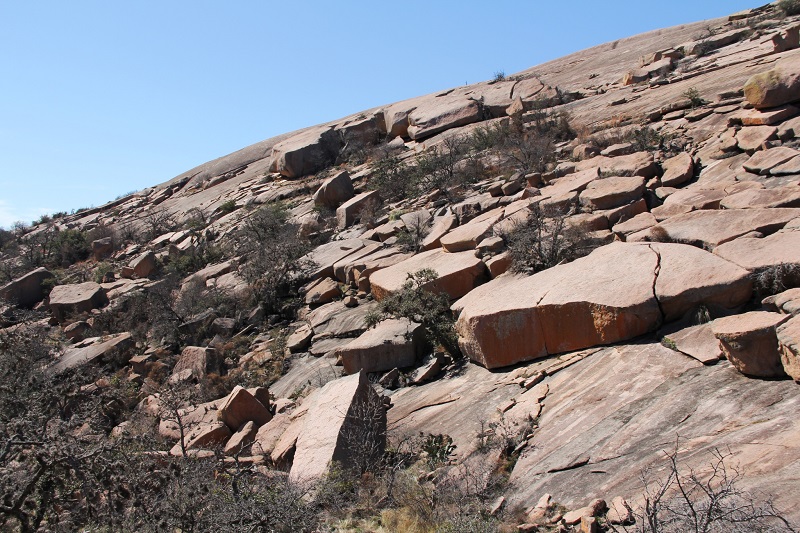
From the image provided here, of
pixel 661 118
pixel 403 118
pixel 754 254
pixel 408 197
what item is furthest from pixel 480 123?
pixel 754 254

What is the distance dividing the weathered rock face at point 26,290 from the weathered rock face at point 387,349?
14.4 metres

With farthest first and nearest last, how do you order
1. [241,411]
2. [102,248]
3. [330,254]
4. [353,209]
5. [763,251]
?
[102,248]
[353,209]
[330,254]
[241,411]
[763,251]

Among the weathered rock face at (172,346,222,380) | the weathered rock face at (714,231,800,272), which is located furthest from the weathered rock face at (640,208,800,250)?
the weathered rock face at (172,346,222,380)

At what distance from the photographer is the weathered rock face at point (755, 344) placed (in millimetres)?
4391

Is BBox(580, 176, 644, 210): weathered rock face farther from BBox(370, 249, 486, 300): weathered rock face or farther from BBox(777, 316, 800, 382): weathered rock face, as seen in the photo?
BBox(777, 316, 800, 382): weathered rock face

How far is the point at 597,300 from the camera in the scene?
5.87 metres

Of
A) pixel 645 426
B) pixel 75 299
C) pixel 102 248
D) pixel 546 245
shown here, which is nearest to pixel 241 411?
pixel 546 245

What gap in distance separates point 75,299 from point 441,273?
11.8m

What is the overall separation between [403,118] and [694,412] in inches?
702

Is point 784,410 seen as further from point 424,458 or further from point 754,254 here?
point 424,458

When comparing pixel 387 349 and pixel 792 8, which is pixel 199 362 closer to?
pixel 387 349

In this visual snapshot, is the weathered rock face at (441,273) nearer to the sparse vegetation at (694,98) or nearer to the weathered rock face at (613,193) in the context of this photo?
the weathered rock face at (613,193)

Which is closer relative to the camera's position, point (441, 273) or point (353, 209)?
point (441, 273)

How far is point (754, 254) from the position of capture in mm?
5750
